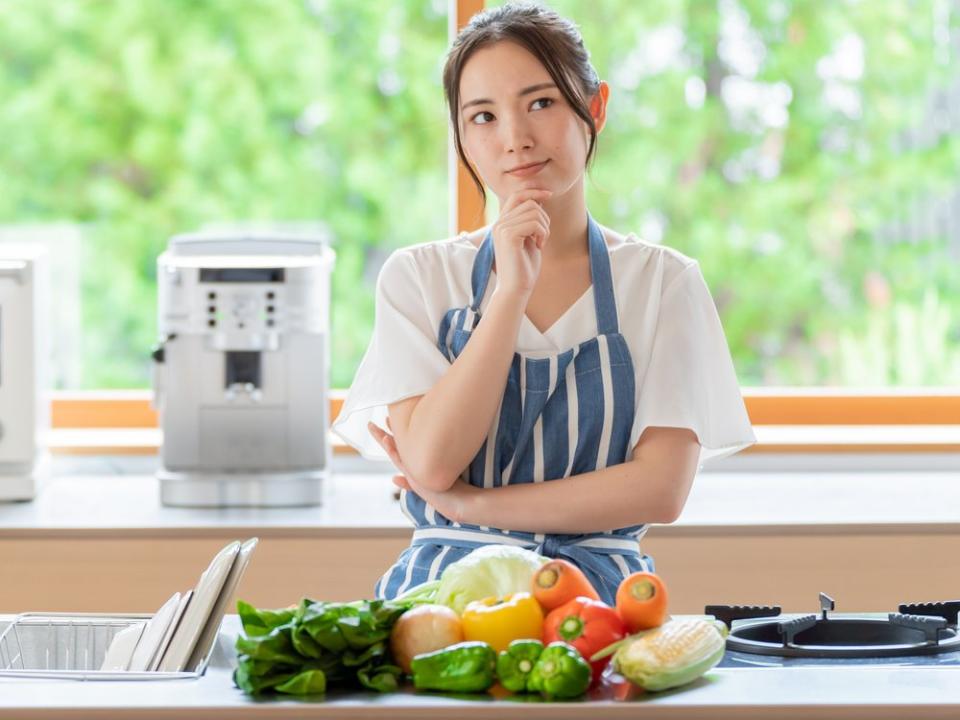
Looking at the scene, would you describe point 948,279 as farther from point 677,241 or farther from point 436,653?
point 436,653

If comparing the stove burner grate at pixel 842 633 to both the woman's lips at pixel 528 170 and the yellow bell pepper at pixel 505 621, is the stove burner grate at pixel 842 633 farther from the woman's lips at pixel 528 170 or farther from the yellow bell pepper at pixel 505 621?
the woman's lips at pixel 528 170

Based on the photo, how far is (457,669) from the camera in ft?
3.72

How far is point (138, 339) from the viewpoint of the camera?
133 inches

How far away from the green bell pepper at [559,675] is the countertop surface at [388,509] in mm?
1364

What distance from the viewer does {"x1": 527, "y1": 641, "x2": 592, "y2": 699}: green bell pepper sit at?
111 cm

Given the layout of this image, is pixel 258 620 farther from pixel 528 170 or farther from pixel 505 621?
pixel 528 170

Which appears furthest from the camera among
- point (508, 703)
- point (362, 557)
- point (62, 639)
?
point (362, 557)

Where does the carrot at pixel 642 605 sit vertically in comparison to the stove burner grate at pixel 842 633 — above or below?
above

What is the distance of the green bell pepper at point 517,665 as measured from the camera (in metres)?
1.12

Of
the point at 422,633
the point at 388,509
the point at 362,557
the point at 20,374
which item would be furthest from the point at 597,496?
the point at 20,374

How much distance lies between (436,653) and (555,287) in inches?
28.3

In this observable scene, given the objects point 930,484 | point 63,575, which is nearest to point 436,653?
point 63,575

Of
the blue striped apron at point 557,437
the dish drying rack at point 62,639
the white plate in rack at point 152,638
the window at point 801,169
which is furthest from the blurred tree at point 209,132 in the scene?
the white plate in rack at point 152,638

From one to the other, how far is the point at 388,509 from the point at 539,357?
39.3 inches
